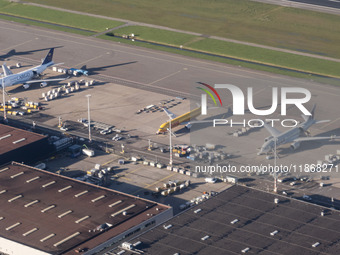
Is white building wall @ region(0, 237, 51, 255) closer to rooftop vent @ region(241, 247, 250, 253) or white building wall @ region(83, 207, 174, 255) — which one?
white building wall @ region(83, 207, 174, 255)

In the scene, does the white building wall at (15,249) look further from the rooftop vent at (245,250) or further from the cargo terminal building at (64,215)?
the rooftop vent at (245,250)

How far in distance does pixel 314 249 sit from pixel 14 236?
2172 inches

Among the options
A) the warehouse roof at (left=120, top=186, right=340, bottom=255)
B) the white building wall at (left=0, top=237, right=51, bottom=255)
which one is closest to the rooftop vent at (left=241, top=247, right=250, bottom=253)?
the warehouse roof at (left=120, top=186, right=340, bottom=255)

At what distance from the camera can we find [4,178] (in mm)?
189000

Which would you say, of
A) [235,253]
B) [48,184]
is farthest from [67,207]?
[235,253]

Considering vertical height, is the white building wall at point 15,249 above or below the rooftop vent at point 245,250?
below

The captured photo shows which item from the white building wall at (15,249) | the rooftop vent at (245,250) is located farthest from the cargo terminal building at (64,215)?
the rooftop vent at (245,250)

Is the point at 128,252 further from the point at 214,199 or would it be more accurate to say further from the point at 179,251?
the point at 214,199

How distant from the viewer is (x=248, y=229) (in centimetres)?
16275

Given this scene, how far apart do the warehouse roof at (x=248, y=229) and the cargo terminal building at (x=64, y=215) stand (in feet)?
22.6

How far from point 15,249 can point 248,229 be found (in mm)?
43129

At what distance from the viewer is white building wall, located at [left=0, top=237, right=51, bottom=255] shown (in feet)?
520

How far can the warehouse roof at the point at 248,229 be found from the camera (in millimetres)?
155375

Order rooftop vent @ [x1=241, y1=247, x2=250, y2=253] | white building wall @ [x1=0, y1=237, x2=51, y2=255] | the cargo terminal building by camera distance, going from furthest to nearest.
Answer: the cargo terminal building, white building wall @ [x1=0, y1=237, x2=51, y2=255], rooftop vent @ [x1=241, y1=247, x2=250, y2=253]
